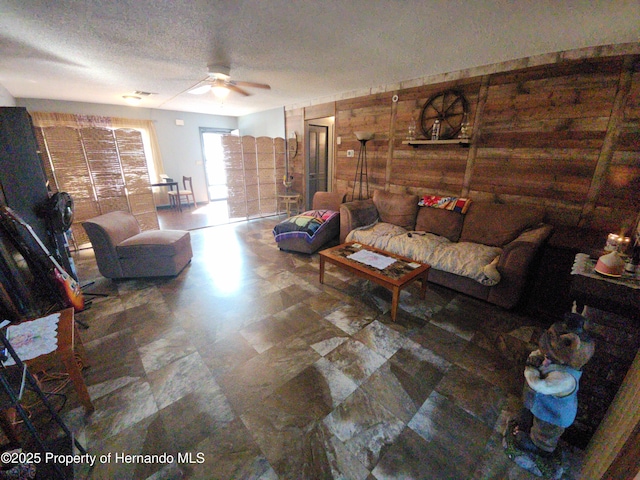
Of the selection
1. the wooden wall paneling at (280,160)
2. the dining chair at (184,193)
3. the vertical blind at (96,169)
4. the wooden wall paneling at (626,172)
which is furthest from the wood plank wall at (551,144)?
the dining chair at (184,193)

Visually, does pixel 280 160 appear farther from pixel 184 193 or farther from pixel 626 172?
pixel 626 172

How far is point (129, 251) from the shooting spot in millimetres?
2850

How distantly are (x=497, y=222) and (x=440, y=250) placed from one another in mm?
736

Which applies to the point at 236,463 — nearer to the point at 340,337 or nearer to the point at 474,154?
the point at 340,337

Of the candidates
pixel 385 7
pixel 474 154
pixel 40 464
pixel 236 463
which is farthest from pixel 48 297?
pixel 474 154

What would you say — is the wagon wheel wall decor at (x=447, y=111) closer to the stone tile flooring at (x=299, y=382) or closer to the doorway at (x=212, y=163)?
the stone tile flooring at (x=299, y=382)

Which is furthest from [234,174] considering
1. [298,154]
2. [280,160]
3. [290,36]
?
[290,36]

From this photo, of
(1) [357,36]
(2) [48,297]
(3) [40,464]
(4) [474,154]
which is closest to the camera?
(3) [40,464]

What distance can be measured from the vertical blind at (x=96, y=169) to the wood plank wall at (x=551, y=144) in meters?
4.20

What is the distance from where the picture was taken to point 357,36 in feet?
7.29

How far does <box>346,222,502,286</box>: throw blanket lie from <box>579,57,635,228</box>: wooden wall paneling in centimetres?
85

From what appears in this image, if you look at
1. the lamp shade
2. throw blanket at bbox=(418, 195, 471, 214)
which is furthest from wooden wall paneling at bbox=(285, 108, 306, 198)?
throw blanket at bbox=(418, 195, 471, 214)

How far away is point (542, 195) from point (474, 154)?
2.79 ft

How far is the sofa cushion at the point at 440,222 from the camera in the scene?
10.4ft
